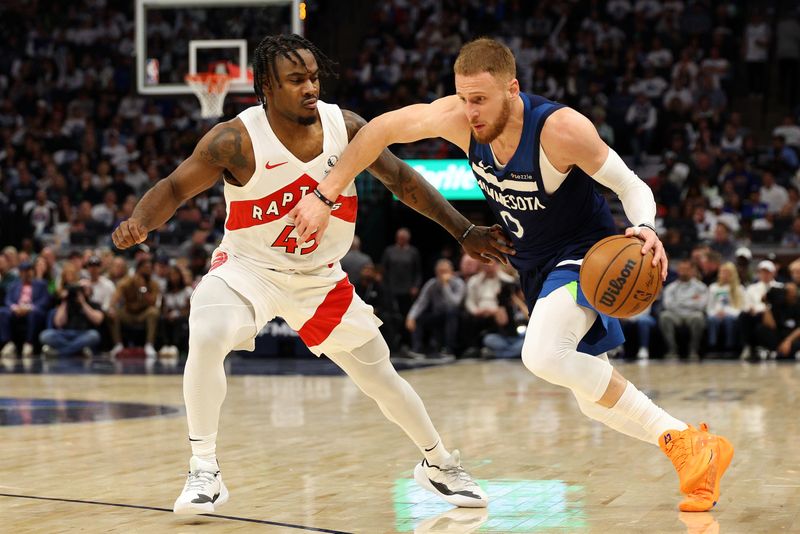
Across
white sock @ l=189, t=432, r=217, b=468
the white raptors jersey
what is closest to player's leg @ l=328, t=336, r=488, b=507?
the white raptors jersey

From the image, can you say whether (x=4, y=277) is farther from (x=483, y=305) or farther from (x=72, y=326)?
(x=483, y=305)

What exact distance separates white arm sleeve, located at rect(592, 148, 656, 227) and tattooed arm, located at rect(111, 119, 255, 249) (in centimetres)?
145

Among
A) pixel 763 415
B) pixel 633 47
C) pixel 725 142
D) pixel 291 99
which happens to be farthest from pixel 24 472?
pixel 633 47

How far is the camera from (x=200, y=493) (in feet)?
15.4

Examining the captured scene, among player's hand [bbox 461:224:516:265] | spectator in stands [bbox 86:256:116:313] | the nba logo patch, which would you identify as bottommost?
spectator in stands [bbox 86:256:116:313]

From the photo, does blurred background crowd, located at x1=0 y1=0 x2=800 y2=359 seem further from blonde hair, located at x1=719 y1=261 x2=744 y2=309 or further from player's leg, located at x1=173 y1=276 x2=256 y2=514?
player's leg, located at x1=173 y1=276 x2=256 y2=514

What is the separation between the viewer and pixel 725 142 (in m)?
18.3

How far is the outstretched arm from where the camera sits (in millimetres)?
4734

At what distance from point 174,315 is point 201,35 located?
3.75 m

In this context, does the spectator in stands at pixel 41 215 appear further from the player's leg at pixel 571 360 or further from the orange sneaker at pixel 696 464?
the orange sneaker at pixel 696 464

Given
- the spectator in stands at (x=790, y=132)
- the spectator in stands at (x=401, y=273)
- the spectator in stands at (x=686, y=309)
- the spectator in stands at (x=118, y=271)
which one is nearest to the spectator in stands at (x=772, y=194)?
the spectator in stands at (x=790, y=132)

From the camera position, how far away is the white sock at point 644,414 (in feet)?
16.3

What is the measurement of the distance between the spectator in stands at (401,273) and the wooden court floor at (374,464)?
5.37 metres

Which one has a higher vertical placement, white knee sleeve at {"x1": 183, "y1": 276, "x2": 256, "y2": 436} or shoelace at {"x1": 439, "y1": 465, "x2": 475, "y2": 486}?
white knee sleeve at {"x1": 183, "y1": 276, "x2": 256, "y2": 436}
